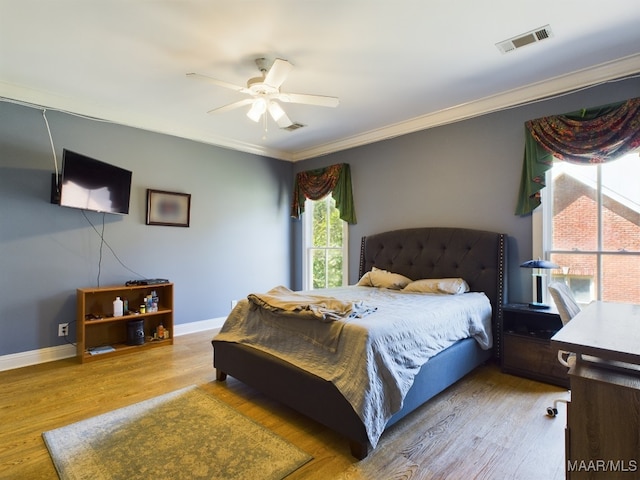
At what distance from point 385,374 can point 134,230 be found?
328 centimetres

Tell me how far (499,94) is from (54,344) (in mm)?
4951

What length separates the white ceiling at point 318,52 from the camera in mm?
2033

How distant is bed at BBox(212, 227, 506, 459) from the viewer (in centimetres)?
186

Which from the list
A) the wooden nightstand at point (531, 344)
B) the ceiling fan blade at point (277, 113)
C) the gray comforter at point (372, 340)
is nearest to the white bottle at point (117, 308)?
the gray comforter at point (372, 340)

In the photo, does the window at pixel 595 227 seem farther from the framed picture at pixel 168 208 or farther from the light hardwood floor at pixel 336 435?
the framed picture at pixel 168 208

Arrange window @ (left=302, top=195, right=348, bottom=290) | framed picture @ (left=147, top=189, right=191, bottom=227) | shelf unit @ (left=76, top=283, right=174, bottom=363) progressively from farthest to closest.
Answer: window @ (left=302, top=195, right=348, bottom=290) → framed picture @ (left=147, top=189, right=191, bottom=227) → shelf unit @ (left=76, top=283, right=174, bottom=363)

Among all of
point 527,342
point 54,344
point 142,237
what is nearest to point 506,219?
point 527,342

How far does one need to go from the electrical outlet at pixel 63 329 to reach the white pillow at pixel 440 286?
11.2 feet

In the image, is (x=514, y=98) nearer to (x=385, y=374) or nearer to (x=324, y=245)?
(x=385, y=374)

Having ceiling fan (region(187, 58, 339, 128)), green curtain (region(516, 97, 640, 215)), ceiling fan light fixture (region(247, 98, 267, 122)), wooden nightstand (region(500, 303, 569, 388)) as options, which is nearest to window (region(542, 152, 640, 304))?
green curtain (region(516, 97, 640, 215))

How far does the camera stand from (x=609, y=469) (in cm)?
110

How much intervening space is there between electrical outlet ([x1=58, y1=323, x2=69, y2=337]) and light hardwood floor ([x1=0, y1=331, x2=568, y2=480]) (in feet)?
0.91

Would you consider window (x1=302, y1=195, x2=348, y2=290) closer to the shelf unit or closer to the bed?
the bed

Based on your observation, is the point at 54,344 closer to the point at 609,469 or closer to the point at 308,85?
the point at 308,85
